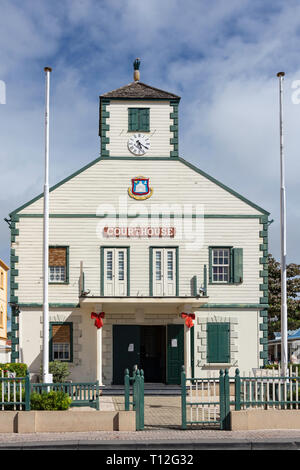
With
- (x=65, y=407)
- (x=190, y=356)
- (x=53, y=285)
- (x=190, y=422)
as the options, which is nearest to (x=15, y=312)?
(x=53, y=285)

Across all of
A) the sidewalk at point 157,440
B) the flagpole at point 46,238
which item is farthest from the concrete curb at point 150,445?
the flagpole at point 46,238

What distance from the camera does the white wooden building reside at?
22.9 meters

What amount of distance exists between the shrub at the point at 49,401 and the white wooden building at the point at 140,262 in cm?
842

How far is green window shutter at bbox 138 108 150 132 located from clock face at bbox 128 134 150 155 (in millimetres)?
327

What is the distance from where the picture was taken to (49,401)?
1385 cm

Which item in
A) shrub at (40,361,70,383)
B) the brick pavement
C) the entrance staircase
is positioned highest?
shrub at (40,361,70,383)

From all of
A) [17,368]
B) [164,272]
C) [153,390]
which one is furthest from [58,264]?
[153,390]

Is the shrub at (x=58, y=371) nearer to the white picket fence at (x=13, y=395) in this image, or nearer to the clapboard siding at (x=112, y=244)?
the clapboard siding at (x=112, y=244)

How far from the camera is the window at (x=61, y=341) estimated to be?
2277 cm

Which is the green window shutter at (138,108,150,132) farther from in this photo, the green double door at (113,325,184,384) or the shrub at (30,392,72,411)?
the shrub at (30,392,72,411)

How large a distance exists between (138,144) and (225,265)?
19.8 ft

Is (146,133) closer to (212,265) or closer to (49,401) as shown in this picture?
(212,265)

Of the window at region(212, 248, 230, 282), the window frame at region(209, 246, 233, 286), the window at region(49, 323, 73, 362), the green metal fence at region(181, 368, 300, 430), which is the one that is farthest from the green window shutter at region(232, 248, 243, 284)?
the green metal fence at region(181, 368, 300, 430)

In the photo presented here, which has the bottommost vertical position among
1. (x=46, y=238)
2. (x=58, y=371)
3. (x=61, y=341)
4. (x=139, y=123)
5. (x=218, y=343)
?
(x=58, y=371)
